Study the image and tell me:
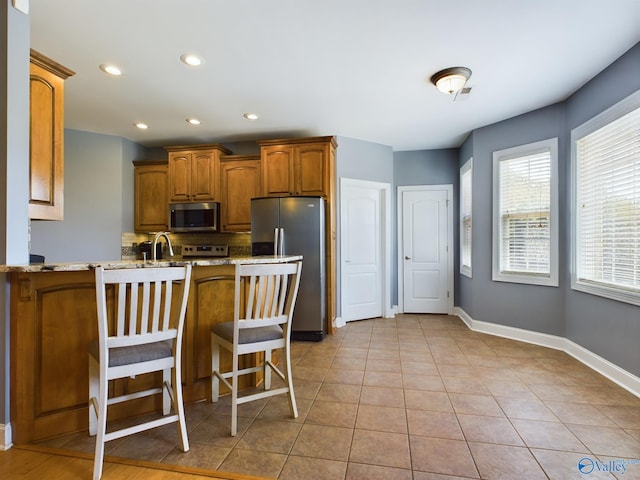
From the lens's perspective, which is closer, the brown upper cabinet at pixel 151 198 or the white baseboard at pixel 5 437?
the white baseboard at pixel 5 437

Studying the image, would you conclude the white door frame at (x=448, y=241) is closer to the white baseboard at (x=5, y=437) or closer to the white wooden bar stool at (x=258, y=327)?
the white wooden bar stool at (x=258, y=327)

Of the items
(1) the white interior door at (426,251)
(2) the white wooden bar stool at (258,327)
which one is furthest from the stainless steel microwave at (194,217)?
(1) the white interior door at (426,251)

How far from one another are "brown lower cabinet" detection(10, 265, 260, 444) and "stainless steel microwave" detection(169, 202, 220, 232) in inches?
104

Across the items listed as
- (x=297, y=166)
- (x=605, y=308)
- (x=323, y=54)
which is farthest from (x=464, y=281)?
(x=323, y=54)

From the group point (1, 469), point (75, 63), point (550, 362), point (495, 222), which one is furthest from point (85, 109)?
point (550, 362)

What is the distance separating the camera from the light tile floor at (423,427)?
1.69 meters

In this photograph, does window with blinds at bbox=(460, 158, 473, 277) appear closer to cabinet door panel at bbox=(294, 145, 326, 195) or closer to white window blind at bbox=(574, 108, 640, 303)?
white window blind at bbox=(574, 108, 640, 303)

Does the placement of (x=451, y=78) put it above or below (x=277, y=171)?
above

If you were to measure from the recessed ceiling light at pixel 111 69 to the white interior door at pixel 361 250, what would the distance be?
2.82m

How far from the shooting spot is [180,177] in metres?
4.65

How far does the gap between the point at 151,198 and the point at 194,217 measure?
2.60 ft

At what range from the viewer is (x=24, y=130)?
194 cm

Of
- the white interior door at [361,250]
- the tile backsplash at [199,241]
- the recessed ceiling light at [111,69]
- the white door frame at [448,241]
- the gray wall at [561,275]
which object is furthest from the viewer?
the white door frame at [448,241]

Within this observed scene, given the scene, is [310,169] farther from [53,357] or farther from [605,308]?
[605,308]
